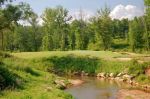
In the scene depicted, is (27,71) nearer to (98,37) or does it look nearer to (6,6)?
(6,6)

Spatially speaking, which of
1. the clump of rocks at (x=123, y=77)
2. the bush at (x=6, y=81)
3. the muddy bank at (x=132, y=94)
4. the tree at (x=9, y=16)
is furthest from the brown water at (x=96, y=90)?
the tree at (x=9, y=16)

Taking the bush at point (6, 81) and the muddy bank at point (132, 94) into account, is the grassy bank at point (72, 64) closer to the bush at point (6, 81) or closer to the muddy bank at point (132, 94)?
the muddy bank at point (132, 94)

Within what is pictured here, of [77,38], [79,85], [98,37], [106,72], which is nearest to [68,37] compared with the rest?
[77,38]

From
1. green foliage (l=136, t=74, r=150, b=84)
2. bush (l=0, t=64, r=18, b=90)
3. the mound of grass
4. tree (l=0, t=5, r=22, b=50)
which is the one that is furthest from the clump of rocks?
bush (l=0, t=64, r=18, b=90)

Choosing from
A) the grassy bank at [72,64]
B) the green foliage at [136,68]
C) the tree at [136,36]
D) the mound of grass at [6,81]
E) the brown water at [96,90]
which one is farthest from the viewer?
the tree at [136,36]

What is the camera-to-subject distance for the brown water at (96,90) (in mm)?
33938

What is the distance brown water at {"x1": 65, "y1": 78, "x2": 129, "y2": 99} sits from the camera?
33.9 metres

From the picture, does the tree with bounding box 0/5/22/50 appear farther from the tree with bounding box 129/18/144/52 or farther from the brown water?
the tree with bounding box 129/18/144/52

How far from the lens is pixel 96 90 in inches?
1516

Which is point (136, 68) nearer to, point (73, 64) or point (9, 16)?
point (73, 64)

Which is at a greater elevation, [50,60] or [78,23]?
[78,23]

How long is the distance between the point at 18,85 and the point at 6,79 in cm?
134

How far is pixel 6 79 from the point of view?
2748 cm

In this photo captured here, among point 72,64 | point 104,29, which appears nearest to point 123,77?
point 72,64
